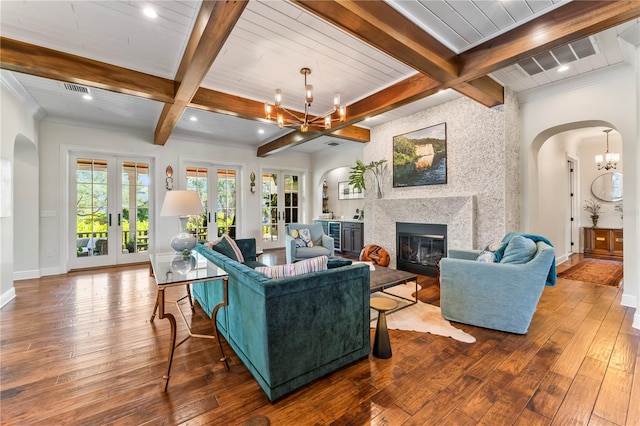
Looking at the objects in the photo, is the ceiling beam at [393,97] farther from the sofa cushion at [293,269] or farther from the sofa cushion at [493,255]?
the sofa cushion at [293,269]

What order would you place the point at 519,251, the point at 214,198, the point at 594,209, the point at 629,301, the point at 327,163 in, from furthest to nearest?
the point at 327,163, the point at 214,198, the point at 594,209, the point at 629,301, the point at 519,251

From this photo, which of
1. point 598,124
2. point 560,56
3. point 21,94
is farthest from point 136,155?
point 598,124

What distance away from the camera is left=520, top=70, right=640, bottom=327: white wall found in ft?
10.6

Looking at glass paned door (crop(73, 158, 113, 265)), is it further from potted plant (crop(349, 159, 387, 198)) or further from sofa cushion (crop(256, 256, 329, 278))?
sofa cushion (crop(256, 256, 329, 278))

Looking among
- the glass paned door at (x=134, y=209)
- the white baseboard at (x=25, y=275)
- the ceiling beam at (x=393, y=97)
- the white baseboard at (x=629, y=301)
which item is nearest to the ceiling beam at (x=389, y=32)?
the ceiling beam at (x=393, y=97)

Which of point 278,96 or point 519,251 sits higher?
point 278,96

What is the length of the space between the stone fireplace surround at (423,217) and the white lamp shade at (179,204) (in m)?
3.47

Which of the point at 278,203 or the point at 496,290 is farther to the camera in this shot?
the point at 278,203

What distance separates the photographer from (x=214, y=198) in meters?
6.80

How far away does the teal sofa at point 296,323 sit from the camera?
170 cm

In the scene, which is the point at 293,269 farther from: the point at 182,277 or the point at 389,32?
the point at 389,32

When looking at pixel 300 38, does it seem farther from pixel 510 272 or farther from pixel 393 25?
pixel 510 272

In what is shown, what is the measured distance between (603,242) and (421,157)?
16.7 feet

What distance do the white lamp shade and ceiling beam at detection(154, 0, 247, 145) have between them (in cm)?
119
